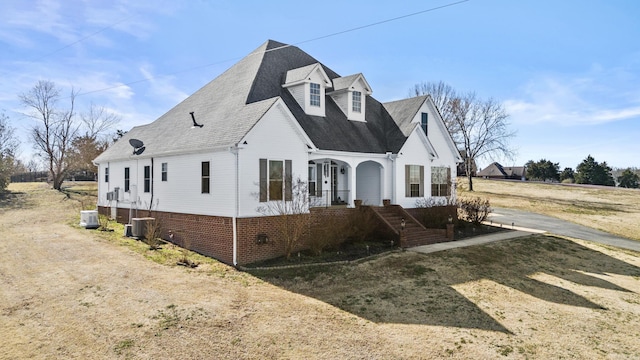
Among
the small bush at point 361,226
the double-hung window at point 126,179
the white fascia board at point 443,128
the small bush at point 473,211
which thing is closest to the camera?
the small bush at point 361,226

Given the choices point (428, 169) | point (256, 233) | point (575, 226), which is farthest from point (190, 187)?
point (575, 226)

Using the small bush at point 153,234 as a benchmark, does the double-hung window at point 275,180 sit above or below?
above

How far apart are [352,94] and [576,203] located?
32874 mm

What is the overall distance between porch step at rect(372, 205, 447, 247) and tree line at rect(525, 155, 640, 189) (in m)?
68.7

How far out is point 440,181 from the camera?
80.7 ft

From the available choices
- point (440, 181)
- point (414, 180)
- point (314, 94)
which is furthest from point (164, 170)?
point (440, 181)

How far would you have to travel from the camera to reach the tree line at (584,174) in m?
73.1

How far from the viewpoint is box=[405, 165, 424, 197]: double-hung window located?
22.5m

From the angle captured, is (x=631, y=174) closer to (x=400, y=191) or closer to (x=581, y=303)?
(x=400, y=191)

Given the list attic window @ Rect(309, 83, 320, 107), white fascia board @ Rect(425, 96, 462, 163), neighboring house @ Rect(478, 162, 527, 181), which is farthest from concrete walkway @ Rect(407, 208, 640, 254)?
neighboring house @ Rect(478, 162, 527, 181)

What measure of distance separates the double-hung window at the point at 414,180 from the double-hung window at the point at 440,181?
52.5 inches

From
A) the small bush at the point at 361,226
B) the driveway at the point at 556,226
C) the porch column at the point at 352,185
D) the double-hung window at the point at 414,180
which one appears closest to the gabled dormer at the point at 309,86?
the porch column at the point at 352,185

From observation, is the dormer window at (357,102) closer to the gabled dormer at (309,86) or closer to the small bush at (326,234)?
the gabled dormer at (309,86)

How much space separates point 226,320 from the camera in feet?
32.0
